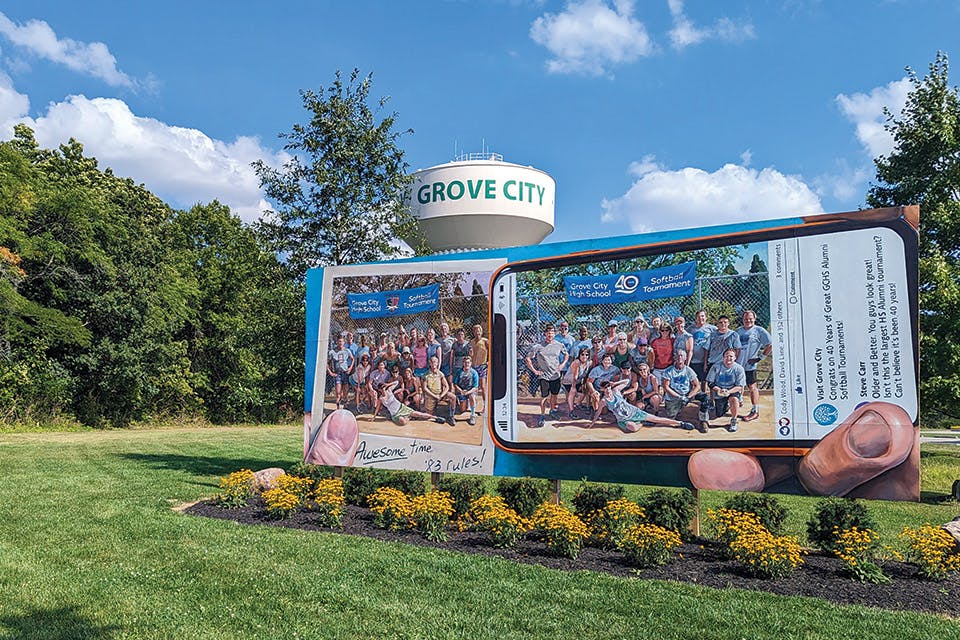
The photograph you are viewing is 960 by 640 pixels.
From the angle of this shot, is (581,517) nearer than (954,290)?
Yes

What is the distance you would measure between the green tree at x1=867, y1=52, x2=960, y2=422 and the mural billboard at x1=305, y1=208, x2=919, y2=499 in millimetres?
8071

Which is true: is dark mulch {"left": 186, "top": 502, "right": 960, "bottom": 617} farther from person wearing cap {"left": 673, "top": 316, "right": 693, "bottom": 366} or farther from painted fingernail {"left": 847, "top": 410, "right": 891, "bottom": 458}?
person wearing cap {"left": 673, "top": 316, "right": 693, "bottom": 366}

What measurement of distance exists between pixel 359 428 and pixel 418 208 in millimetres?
16807

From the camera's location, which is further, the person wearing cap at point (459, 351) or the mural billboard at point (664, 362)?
the person wearing cap at point (459, 351)

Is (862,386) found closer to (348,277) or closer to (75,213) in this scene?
(348,277)

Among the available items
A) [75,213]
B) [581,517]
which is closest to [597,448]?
[581,517]

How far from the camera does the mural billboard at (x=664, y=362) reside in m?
7.68

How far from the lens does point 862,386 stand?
7.64 meters

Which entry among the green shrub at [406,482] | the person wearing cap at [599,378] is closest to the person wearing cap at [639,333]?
the person wearing cap at [599,378]

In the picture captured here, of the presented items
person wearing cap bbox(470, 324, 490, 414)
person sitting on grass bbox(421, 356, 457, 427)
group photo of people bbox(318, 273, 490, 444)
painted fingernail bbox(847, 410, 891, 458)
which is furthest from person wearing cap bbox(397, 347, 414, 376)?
painted fingernail bbox(847, 410, 891, 458)

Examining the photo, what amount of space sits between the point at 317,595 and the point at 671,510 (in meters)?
4.47

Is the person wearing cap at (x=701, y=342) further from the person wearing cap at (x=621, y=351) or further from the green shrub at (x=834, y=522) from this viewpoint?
the green shrub at (x=834, y=522)

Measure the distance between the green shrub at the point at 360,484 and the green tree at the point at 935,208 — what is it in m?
11.6

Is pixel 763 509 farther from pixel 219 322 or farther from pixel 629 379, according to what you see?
pixel 219 322
